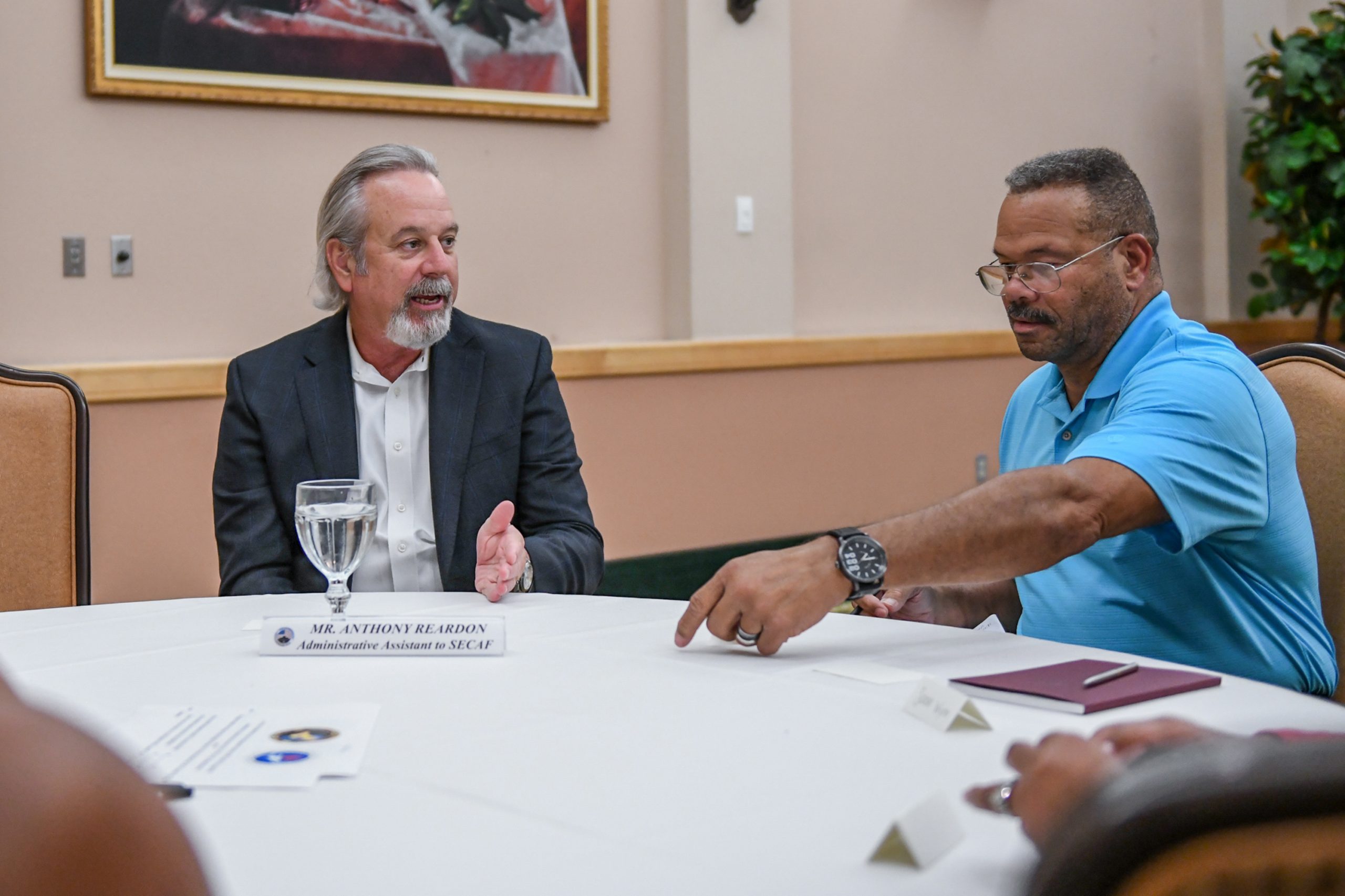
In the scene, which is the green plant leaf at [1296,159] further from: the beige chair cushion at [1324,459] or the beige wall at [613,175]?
the beige chair cushion at [1324,459]

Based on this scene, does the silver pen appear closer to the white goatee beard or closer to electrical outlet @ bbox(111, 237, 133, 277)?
the white goatee beard

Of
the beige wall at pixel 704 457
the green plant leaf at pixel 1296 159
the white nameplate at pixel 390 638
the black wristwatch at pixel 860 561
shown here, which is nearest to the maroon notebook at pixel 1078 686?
the black wristwatch at pixel 860 561

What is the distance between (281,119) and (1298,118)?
13.7ft

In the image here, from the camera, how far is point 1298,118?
212 inches

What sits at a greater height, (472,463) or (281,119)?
(281,119)

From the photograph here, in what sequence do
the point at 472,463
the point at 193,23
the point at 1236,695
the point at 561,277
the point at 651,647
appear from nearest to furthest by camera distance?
the point at 1236,695, the point at 651,647, the point at 472,463, the point at 193,23, the point at 561,277

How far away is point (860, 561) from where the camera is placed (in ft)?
4.20

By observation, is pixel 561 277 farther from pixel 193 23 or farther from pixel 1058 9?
pixel 1058 9

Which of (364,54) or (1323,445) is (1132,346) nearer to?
(1323,445)

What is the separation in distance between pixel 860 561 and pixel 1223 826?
2.90 ft

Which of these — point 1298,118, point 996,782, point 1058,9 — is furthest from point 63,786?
point 1298,118

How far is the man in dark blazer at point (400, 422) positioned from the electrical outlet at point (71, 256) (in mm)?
1345

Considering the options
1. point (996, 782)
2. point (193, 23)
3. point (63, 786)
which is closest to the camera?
point (63, 786)

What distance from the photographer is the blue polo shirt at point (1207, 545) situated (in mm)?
1442
